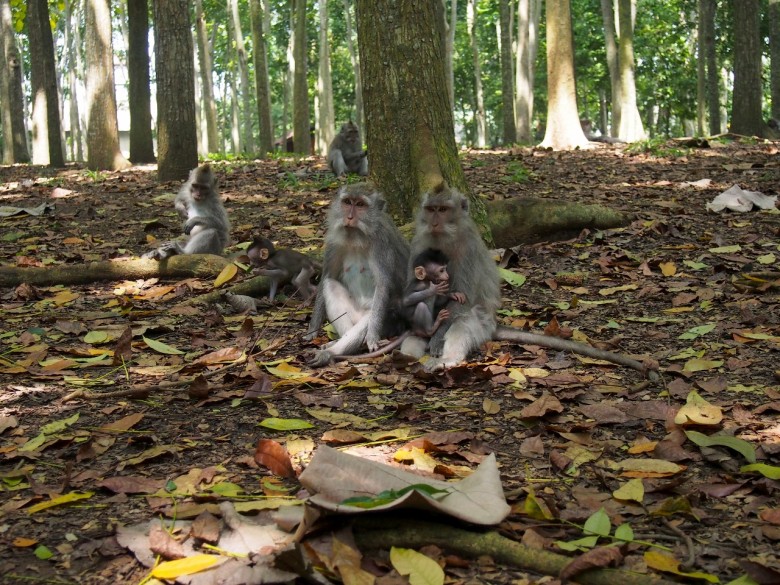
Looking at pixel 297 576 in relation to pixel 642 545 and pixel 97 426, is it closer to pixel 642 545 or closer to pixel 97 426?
pixel 642 545

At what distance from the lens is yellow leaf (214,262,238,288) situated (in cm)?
695

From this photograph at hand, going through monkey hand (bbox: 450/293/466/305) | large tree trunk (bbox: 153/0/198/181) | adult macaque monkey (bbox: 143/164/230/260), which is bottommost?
monkey hand (bbox: 450/293/466/305)

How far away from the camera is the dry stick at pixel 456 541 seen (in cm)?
265

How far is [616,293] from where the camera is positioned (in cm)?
636

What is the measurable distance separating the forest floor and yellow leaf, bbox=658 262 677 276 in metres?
0.04

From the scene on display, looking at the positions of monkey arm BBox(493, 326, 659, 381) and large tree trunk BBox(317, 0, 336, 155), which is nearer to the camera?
monkey arm BBox(493, 326, 659, 381)

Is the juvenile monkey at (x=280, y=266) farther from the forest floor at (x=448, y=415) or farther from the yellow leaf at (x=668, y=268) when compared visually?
the yellow leaf at (x=668, y=268)

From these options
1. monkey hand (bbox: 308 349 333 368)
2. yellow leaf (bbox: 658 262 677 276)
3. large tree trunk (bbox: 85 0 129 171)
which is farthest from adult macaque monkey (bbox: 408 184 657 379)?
large tree trunk (bbox: 85 0 129 171)

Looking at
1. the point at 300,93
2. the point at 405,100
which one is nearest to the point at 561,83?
the point at 300,93

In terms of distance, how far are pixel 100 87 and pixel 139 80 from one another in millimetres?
2040

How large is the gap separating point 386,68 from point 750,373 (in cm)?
395

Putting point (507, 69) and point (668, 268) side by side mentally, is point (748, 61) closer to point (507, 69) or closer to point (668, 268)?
point (507, 69)

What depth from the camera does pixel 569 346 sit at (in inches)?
198

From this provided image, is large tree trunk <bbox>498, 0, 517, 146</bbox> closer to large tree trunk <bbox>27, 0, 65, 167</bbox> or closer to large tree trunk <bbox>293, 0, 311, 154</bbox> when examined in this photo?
large tree trunk <bbox>293, 0, 311, 154</bbox>
